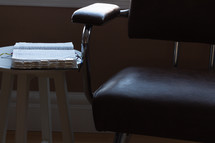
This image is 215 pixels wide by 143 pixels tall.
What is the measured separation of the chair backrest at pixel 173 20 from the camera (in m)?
1.51

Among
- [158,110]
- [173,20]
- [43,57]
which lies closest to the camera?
[158,110]

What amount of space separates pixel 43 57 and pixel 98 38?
2.29ft

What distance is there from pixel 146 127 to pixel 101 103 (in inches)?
5.5

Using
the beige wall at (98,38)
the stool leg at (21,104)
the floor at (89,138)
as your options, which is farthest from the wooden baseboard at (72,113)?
the stool leg at (21,104)

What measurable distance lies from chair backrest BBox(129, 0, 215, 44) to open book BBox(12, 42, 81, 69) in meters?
0.30

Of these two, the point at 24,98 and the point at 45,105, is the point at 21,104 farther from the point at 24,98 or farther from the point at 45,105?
the point at 45,105

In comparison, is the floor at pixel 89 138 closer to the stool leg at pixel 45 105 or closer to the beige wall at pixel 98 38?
the stool leg at pixel 45 105

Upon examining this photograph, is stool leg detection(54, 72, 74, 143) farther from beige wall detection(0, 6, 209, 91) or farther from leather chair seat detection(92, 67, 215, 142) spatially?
beige wall detection(0, 6, 209, 91)

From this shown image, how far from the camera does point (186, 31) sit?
1.52m

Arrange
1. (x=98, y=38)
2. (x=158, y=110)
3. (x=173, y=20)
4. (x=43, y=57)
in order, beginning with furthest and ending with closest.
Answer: (x=98, y=38) < (x=173, y=20) < (x=43, y=57) < (x=158, y=110)

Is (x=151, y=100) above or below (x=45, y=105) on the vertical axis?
above

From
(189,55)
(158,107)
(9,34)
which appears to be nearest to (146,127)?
(158,107)

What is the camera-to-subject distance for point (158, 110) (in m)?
1.07

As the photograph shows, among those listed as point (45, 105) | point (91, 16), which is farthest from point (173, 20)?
point (45, 105)
